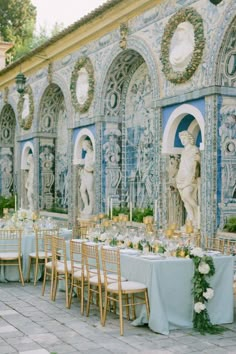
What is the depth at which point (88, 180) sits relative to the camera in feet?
48.4

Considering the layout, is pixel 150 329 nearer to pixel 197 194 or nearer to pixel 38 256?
pixel 38 256

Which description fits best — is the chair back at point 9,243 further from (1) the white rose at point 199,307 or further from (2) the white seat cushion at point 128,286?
(1) the white rose at point 199,307

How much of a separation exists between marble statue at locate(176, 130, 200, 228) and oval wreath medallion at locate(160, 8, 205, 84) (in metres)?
1.07

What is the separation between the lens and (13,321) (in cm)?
699

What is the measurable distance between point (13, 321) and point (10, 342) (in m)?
0.93

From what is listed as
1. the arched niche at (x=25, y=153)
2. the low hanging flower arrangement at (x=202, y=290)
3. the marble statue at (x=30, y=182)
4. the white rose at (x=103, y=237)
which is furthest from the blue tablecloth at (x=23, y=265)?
the arched niche at (x=25, y=153)

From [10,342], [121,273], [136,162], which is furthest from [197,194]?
[10,342]

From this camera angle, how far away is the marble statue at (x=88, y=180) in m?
14.6

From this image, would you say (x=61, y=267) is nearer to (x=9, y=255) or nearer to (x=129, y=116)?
(x=9, y=255)

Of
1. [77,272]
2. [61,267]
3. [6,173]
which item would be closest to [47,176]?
[6,173]

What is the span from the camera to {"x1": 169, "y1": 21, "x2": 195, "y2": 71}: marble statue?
1038 cm

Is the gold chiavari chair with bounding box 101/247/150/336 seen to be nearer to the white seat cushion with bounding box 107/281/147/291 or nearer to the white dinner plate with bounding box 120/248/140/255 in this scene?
the white seat cushion with bounding box 107/281/147/291

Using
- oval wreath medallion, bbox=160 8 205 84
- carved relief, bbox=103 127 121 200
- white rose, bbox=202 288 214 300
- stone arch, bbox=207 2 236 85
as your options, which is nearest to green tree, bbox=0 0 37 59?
carved relief, bbox=103 127 121 200

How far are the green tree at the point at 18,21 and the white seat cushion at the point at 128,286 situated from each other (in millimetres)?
27324
